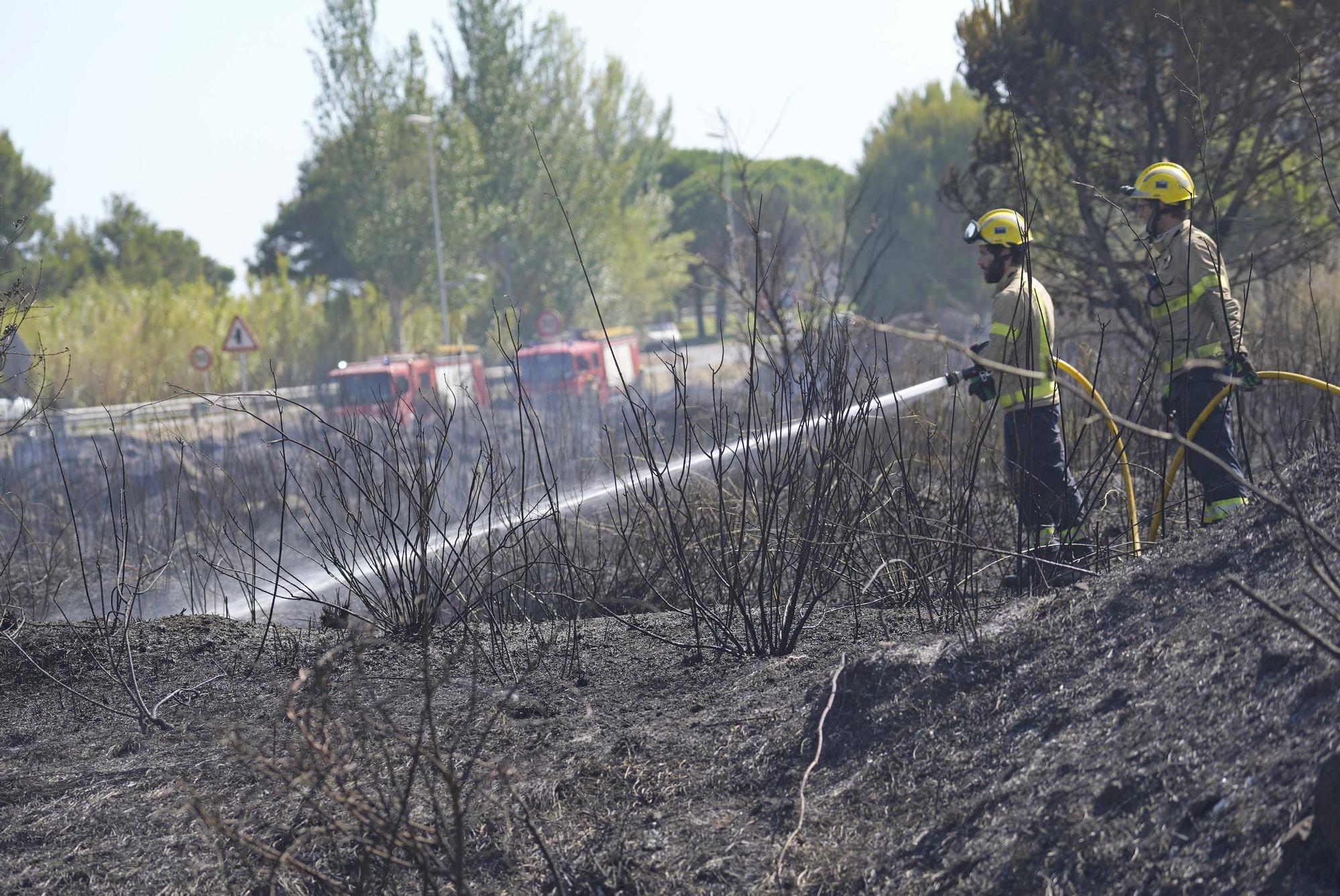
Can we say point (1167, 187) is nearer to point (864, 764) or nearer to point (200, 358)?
point (864, 764)

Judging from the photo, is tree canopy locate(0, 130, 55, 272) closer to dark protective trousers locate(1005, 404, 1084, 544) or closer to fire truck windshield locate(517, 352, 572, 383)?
fire truck windshield locate(517, 352, 572, 383)

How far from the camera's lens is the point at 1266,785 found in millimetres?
2104

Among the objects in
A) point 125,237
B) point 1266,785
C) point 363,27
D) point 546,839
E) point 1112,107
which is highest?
point 363,27

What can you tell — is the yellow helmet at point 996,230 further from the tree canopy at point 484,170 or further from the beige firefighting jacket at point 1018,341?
the tree canopy at point 484,170

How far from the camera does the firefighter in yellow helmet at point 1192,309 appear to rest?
5.07m

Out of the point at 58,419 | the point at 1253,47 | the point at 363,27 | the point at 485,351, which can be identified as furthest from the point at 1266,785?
the point at 485,351

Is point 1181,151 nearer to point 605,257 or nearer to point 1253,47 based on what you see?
point 1253,47

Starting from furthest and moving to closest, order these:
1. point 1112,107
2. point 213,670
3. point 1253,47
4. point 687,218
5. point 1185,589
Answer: point 687,218 → point 1112,107 → point 1253,47 → point 213,670 → point 1185,589

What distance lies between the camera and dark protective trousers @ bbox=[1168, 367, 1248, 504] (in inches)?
194

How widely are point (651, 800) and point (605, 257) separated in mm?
35634

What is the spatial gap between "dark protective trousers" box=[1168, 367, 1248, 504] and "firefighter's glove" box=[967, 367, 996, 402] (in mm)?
696

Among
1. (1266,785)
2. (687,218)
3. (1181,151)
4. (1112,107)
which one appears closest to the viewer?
(1266,785)

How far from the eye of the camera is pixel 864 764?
2.87 m

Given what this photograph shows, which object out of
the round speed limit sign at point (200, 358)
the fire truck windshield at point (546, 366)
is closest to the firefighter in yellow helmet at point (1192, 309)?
the fire truck windshield at point (546, 366)
